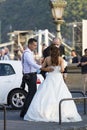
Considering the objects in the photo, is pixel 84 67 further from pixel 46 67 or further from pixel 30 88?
pixel 46 67

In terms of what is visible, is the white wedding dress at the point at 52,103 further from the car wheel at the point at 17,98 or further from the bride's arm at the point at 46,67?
the car wheel at the point at 17,98

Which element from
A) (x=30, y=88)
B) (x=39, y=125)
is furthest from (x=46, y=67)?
(x=39, y=125)

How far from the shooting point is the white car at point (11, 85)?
69.8 ft

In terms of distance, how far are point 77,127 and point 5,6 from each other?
12420 cm

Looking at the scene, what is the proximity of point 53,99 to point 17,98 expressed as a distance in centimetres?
501

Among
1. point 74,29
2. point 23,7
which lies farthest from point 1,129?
point 23,7

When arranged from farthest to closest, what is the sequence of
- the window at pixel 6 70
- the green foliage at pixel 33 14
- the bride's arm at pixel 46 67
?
1. the green foliage at pixel 33 14
2. the window at pixel 6 70
3. the bride's arm at pixel 46 67

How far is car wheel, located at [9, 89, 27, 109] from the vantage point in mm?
21203

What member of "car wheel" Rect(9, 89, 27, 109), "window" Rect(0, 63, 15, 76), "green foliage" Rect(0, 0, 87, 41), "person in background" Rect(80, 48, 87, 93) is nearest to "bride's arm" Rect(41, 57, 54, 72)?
"car wheel" Rect(9, 89, 27, 109)

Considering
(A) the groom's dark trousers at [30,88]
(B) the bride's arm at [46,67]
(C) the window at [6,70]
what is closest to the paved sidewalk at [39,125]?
(A) the groom's dark trousers at [30,88]

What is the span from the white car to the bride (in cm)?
440

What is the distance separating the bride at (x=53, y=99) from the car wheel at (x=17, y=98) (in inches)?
174

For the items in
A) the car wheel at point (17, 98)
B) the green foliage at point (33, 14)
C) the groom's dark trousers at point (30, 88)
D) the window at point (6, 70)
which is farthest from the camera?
the green foliage at point (33, 14)

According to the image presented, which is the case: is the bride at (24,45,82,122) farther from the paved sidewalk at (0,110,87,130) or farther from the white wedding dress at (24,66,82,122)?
the paved sidewalk at (0,110,87,130)
